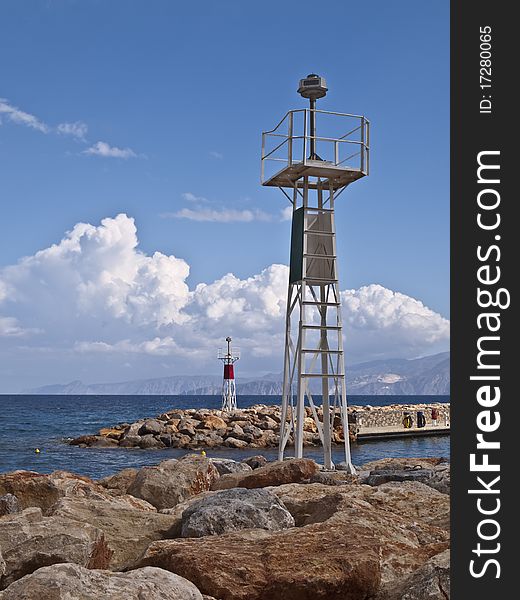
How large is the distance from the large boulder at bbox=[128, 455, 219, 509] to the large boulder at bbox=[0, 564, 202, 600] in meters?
5.79

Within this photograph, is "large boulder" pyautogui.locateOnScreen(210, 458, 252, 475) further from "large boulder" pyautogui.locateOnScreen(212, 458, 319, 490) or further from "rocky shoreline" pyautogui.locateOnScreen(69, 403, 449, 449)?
"rocky shoreline" pyautogui.locateOnScreen(69, 403, 449, 449)

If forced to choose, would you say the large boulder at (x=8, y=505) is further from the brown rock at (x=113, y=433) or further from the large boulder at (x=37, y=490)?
the brown rock at (x=113, y=433)

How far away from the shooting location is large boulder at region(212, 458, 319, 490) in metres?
12.3

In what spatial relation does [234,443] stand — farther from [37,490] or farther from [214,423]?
[37,490]

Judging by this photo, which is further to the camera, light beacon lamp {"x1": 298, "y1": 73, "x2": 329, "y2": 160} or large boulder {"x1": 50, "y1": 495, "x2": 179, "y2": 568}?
light beacon lamp {"x1": 298, "y1": 73, "x2": 329, "y2": 160}

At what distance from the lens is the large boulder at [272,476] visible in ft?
40.2

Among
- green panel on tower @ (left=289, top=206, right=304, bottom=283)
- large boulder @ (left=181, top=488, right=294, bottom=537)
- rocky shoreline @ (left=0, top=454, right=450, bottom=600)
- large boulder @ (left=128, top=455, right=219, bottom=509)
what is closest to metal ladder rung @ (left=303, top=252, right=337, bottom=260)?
green panel on tower @ (left=289, top=206, right=304, bottom=283)

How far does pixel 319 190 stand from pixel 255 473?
8.30 meters

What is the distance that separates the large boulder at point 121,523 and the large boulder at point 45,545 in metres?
0.67

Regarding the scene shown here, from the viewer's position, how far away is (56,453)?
39.5 meters

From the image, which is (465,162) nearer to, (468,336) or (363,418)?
(468,336)

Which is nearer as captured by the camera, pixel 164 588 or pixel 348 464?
pixel 164 588

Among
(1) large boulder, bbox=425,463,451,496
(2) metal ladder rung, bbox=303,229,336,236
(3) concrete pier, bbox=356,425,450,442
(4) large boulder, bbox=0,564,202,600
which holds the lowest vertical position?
(3) concrete pier, bbox=356,425,450,442

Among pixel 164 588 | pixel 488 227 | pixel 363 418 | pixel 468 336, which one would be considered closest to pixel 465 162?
pixel 488 227
